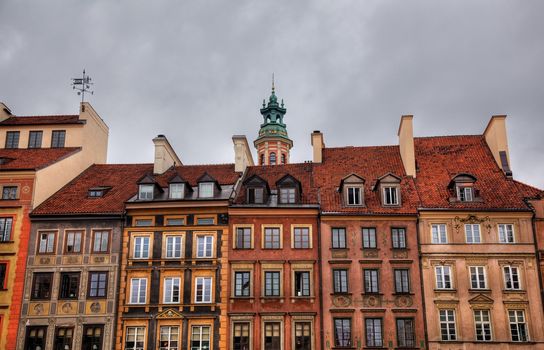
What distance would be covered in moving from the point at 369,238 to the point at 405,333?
17.8ft

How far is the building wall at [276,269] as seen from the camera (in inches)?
1362

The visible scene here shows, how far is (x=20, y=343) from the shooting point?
114ft

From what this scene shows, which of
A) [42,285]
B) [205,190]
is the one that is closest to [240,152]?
[205,190]

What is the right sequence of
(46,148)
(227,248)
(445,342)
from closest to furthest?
(445,342) → (227,248) → (46,148)

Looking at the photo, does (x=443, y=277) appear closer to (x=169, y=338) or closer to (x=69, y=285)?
(x=169, y=338)

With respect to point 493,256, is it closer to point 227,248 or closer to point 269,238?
point 269,238

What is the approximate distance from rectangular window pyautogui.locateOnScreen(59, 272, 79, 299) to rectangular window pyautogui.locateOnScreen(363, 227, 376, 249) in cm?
1598

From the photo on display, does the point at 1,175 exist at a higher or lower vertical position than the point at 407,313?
higher

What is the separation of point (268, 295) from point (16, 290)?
13.7 meters

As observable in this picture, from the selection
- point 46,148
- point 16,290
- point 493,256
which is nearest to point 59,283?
point 16,290

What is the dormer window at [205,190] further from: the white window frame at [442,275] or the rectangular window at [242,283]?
the white window frame at [442,275]

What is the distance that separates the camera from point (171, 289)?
3556 centimetres

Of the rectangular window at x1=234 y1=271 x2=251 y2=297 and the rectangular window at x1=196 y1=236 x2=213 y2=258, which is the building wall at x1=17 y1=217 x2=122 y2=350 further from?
the rectangular window at x1=234 y1=271 x2=251 y2=297

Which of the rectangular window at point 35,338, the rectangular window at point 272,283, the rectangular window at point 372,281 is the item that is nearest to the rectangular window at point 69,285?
the rectangular window at point 35,338
